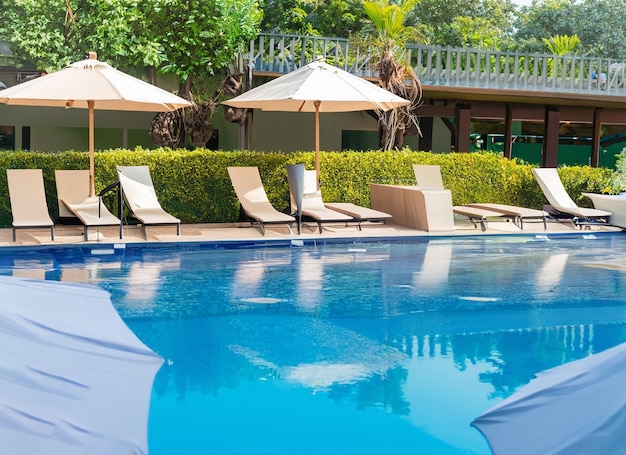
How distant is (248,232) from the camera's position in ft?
40.6

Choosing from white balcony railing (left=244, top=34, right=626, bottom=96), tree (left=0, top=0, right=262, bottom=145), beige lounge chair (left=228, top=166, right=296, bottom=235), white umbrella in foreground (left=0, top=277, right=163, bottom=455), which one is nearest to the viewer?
white umbrella in foreground (left=0, top=277, right=163, bottom=455)

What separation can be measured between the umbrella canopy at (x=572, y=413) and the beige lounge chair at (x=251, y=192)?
8687 millimetres

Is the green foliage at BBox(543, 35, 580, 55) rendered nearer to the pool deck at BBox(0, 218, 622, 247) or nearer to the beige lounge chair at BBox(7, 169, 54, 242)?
the pool deck at BBox(0, 218, 622, 247)

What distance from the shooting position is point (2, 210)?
12141 mm

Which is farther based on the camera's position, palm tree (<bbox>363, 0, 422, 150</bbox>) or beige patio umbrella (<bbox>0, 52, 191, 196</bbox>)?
palm tree (<bbox>363, 0, 422, 150</bbox>)

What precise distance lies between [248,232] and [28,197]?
3.10m

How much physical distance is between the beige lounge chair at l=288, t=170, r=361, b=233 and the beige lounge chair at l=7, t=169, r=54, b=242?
349cm

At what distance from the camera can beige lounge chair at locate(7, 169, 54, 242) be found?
1104cm

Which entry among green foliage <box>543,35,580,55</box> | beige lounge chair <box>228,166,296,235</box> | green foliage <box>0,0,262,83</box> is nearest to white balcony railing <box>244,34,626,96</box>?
green foliage <box>0,0,262,83</box>

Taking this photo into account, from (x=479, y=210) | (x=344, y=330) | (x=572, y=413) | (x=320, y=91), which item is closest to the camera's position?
(x=572, y=413)

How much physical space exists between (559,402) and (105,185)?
1021 cm

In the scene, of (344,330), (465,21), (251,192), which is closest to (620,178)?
(251,192)

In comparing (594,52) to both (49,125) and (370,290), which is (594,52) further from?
(370,290)

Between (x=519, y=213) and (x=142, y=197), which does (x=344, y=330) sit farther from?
(x=519, y=213)
